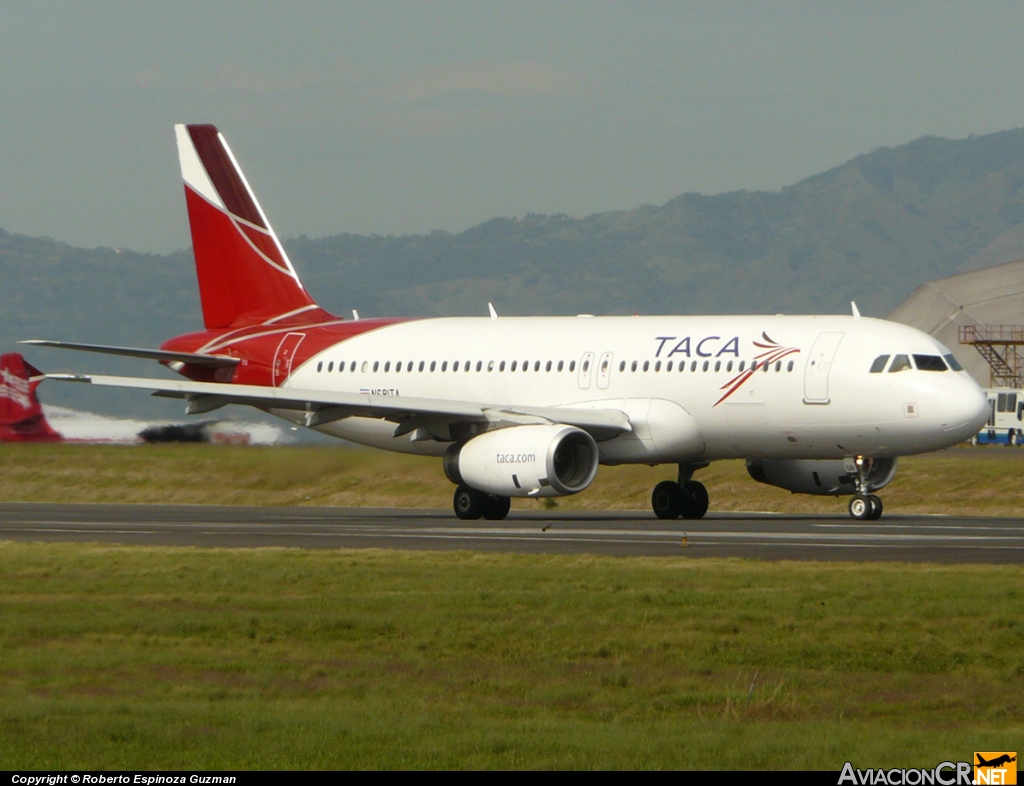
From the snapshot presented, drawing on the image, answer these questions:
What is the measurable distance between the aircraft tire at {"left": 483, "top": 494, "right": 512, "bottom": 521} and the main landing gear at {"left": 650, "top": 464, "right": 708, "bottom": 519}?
122 inches

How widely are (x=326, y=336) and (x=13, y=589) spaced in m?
21.8

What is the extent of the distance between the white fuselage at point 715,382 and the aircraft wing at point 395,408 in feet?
2.49

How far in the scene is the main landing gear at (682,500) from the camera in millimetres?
35500

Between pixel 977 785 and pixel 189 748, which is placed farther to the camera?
pixel 189 748

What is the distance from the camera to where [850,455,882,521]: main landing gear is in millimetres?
32625

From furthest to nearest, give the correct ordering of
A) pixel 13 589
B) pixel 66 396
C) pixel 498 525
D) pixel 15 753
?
1. pixel 66 396
2. pixel 498 525
3. pixel 13 589
4. pixel 15 753

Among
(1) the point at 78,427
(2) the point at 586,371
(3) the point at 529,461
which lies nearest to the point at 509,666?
(3) the point at 529,461

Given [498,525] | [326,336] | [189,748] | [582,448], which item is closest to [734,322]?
[582,448]

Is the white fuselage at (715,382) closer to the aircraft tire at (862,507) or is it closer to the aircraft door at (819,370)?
the aircraft door at (819,370)

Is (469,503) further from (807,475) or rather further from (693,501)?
(807,475)

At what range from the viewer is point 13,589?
18.3 m

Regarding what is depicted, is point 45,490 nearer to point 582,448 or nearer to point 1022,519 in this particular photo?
point 582,448

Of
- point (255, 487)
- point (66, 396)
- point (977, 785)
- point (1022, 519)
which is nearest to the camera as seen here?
point (977, 785)

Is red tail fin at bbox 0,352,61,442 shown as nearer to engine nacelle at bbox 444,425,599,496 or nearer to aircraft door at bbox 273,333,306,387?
aircraft door at bbox 273,333,306,387
